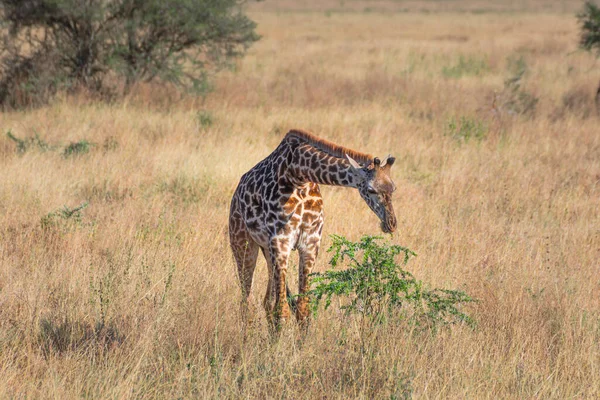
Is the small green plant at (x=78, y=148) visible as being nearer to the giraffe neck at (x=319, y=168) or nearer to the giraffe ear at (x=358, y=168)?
the giraffe neck at (x=319, y=168)

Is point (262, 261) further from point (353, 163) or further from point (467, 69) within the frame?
point (467, 69)

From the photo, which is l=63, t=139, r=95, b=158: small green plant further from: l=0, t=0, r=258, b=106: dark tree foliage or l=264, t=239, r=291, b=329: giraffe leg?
l=264, t=239, r=291, b=329: giraffe leg

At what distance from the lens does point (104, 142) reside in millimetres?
11172

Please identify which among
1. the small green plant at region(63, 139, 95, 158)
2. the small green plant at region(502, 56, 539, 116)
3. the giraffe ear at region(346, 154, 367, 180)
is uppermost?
the giraffe ear at region(346, 154, 367, 180)

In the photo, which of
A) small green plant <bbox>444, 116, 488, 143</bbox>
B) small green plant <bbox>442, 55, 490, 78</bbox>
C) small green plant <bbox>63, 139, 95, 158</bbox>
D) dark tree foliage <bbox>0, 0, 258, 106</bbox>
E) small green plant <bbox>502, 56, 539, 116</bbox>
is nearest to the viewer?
small green plant <bbox>63, 139, 95, 158</bbox>

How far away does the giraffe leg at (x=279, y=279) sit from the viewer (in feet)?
16.8

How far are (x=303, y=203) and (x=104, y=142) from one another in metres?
6.83

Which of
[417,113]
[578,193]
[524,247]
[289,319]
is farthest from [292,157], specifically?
[417,113]

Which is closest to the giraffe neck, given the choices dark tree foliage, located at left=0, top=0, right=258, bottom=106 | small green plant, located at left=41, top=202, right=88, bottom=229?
small green plant, located at left=41, top=202, right=88, bottom=229

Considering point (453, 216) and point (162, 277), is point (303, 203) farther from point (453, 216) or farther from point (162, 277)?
point (453, 216)

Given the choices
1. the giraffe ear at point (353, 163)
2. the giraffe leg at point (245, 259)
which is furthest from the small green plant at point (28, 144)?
the giraffe ear at point (353, 163)

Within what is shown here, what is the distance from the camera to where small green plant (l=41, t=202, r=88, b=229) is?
7480 mm

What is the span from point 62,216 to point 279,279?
11.6ft

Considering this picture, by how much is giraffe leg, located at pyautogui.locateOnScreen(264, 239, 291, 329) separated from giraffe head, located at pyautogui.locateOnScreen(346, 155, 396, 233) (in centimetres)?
87
